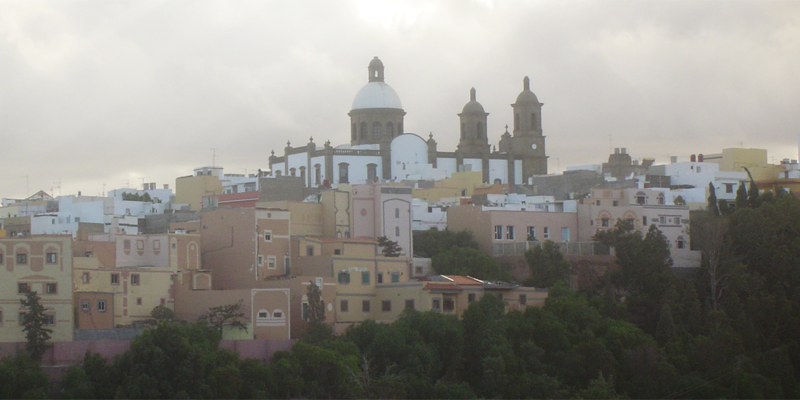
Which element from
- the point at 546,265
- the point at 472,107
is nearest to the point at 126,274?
the point at 546,265

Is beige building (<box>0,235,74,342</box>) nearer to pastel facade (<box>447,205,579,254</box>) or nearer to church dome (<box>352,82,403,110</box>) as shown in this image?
pastel facade (<box>447,205,579,254</box>)

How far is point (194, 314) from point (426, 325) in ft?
22.4

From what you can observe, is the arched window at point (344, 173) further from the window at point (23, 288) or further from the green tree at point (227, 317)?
the window at point (23, 288)

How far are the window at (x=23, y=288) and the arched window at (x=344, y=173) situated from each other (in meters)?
31.3

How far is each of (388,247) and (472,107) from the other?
30705 mm

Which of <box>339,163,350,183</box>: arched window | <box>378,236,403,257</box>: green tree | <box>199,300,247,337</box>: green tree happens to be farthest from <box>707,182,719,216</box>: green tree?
<box>199,300,247,337</box>: green tree

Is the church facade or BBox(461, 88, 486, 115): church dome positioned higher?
BBox(461, 88, 486, 115): church dome

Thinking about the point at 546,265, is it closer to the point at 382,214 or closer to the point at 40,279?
the point at 382,214

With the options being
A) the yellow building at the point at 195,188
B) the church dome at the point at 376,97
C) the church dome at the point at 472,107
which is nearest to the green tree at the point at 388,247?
the yellow building at the point at 195,188

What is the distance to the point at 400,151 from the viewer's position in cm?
7100

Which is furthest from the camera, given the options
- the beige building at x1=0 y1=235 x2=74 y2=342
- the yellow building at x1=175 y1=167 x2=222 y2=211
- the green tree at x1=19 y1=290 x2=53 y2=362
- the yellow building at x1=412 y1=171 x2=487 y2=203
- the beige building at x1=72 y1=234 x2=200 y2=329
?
the yellow building at x1=175 y1=167 x2=222 y2=211

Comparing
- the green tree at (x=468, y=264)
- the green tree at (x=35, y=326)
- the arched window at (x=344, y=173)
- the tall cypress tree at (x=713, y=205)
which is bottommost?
the green tree at (x=35, y=326)

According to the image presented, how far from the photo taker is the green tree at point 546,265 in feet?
158

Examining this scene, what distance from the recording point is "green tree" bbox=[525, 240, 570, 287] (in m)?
48.0
